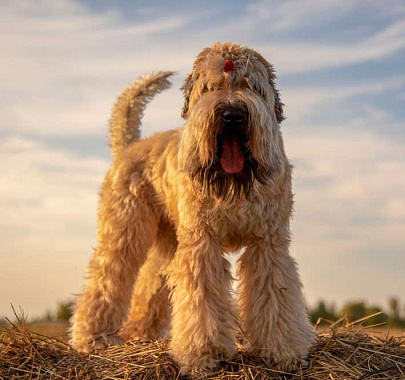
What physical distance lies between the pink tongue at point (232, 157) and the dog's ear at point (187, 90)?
53 cm

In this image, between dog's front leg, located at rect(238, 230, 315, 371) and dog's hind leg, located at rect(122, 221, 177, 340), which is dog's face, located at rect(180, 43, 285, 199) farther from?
dog's hind leg, located at rect(122, 221, 177, 340)

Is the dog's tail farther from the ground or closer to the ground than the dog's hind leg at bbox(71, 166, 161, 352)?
farther from the ground

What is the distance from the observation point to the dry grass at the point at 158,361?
18.0ft

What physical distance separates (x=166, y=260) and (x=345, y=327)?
202 cm

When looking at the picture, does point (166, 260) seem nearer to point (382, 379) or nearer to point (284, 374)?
point (284, 374)

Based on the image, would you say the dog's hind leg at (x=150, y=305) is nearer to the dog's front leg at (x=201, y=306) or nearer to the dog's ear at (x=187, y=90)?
the dog's front leg at (x=201, y=306)

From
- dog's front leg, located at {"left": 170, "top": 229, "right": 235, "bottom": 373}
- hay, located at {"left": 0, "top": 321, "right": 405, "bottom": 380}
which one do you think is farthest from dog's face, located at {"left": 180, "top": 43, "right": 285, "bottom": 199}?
hay, located at {"left": 0, "top": 321, "right": 405, "bottom": 380}

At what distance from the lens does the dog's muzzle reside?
4.90 meters

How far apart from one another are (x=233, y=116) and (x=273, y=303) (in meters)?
1.67

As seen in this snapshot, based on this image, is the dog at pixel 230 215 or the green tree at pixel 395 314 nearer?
the dog at pixel 230 215

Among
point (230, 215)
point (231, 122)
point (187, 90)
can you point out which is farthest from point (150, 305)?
point (231, 122)

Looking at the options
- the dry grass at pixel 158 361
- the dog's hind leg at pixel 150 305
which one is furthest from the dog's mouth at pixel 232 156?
the dog's hind leg at pixel 150 305

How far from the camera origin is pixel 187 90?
17.7 ft

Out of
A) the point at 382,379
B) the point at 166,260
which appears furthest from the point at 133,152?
the point at 382,379
